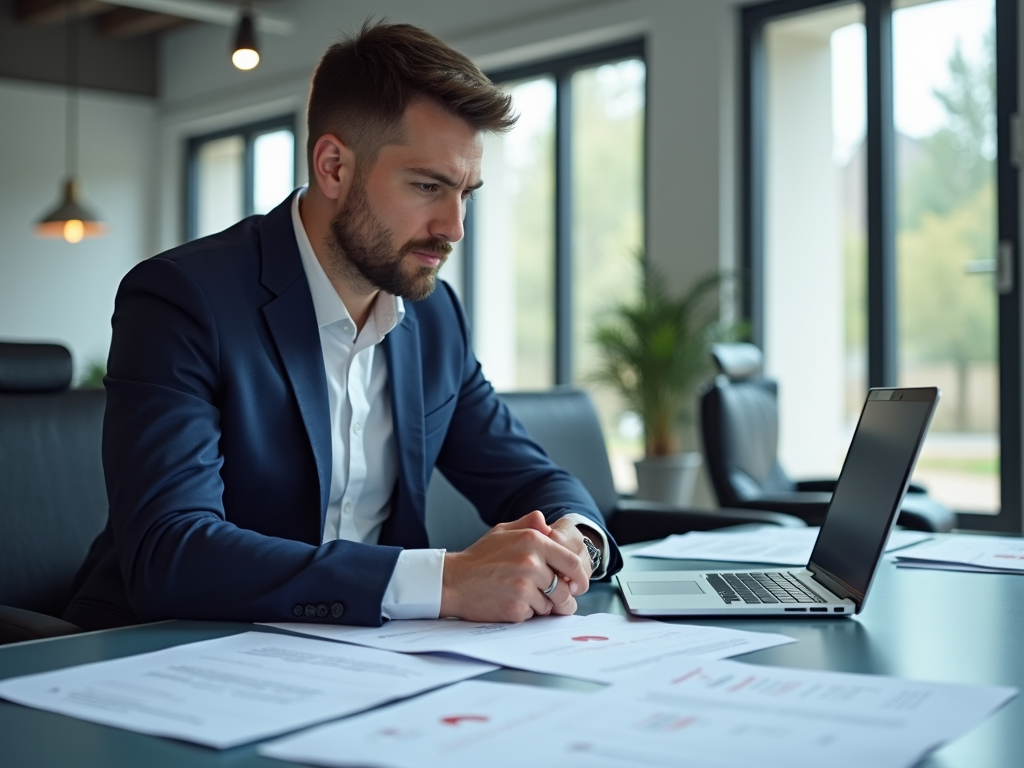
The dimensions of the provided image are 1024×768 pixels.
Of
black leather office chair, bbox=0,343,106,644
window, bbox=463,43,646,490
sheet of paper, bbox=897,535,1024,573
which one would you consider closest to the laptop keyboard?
sheet of paper, bbox=897,535,1024,573

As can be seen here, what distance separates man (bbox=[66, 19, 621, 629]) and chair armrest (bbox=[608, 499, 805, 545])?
0.54 m

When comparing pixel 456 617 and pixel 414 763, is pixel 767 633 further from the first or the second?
pixel 414 763

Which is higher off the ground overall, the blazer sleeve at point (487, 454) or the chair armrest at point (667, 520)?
the blazer sleeve at point (487, 454)

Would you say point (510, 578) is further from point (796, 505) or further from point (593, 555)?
point (796, 505)

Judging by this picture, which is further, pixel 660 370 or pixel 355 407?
pixel 660 370

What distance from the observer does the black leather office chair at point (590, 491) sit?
2414 mm

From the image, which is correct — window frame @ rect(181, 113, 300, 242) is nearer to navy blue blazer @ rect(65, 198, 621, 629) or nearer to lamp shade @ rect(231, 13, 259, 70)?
lamp shade @ rect(231, 13, 259, 70)

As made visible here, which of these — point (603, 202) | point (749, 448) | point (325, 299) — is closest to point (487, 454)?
point (325, 299)

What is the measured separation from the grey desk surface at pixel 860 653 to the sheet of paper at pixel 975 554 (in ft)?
0.16

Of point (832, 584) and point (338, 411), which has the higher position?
point (338, 411)

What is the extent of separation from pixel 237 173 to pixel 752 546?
24.4 feet

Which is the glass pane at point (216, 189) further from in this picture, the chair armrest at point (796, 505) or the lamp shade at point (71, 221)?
the chair armrest at point (796, 505)

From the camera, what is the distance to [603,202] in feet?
20.7

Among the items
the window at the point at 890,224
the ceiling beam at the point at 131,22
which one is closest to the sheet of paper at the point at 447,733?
the window at the point at 890,224
